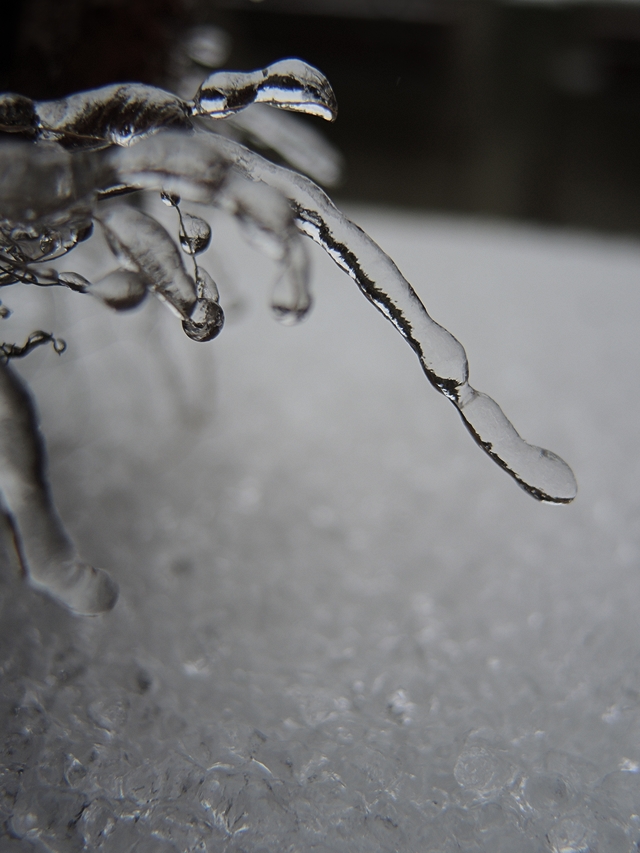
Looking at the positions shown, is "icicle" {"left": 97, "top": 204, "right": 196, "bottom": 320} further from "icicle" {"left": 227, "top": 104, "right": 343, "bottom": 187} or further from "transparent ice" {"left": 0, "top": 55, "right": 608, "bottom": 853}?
"icicle" {"left": 227, "top": 104, "right": 343, "bottom": 187}

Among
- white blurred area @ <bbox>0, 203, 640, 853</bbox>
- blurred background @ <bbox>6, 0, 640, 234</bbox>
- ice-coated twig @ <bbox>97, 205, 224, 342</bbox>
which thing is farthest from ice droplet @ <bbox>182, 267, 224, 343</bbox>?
blurred background @ <bbox>6, 0, 640, 234</bbox>

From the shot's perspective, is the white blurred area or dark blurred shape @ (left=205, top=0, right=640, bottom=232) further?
dark blurred shape @ (left=205, top=0, right=640, bottom=232)

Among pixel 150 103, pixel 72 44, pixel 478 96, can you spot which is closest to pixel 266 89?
pixel 150 103

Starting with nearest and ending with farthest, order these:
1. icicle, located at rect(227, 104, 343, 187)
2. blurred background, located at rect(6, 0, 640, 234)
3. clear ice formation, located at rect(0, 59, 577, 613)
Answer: clear ice formation, located at rect(0, 59, 577, 613) → icicle, located at rect(227, 104, 343, 187) → blurred background, located at rect(6, 0, 640, 234)

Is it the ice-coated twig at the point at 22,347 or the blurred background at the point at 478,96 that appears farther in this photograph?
the blurred background at the point at 478,96

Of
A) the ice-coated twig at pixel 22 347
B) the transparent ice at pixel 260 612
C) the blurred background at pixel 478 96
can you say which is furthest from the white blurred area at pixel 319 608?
the blurred background at pixel 478 96

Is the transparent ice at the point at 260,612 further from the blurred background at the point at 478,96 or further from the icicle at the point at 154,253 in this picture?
the blurred background at the point at 478,96

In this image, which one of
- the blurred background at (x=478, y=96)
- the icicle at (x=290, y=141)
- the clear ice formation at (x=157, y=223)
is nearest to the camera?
the clear ice formation at (x=157, y=223)

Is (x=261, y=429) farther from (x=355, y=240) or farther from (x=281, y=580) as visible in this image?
(x=355, y=240)
